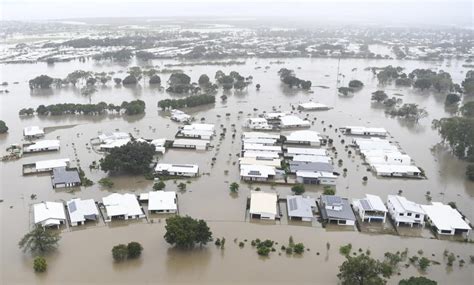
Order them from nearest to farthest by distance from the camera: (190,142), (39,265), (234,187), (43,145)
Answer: (39,265) < (234,187) < (43,145) < (190,142)

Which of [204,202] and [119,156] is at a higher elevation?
[119,156]

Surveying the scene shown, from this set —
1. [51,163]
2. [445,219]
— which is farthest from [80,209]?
[445,219]

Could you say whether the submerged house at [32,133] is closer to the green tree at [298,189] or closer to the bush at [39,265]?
the bush at [39,265]

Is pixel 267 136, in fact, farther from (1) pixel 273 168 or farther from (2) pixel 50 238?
(2) pixel 50 238

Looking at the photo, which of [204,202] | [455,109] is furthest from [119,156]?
[455,109]

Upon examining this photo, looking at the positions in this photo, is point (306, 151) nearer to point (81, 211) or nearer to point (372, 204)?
point (372, 204)

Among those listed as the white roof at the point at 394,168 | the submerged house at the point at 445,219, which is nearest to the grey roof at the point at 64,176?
the white roof at the point at 394,168
